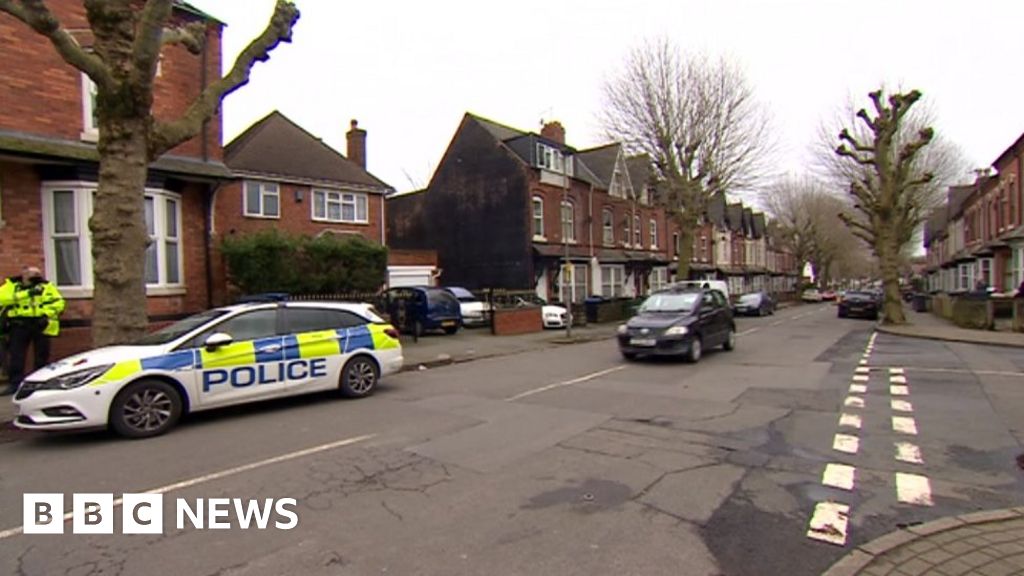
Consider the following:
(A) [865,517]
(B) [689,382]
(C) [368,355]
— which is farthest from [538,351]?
(A) [865,517]

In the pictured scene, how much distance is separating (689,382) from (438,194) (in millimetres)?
23403

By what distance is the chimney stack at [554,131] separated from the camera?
3259 centimetres

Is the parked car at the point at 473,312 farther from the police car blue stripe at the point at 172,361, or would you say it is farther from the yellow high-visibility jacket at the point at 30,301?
the police car blue stripe at the point at 172,361

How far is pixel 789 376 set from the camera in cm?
1066

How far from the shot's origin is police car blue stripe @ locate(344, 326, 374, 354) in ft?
29.0

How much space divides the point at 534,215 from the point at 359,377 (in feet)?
63.8

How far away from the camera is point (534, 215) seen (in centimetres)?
2745

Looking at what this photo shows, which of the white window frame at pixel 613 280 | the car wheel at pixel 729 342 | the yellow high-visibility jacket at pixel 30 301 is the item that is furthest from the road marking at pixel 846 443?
the white window frame at pixel 613 280

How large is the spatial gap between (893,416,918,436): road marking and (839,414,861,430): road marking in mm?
379

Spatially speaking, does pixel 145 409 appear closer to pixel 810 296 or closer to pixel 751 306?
pixel 751 306

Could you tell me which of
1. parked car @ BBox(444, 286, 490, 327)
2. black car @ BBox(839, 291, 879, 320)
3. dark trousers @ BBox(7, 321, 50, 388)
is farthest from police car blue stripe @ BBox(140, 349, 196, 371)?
black car @ BBox(839, 291, 879, 320)

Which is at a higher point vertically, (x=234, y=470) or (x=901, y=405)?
(x=234, y=470)

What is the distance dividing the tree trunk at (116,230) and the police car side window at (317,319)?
2.29 m

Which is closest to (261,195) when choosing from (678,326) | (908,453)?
(678,326)
